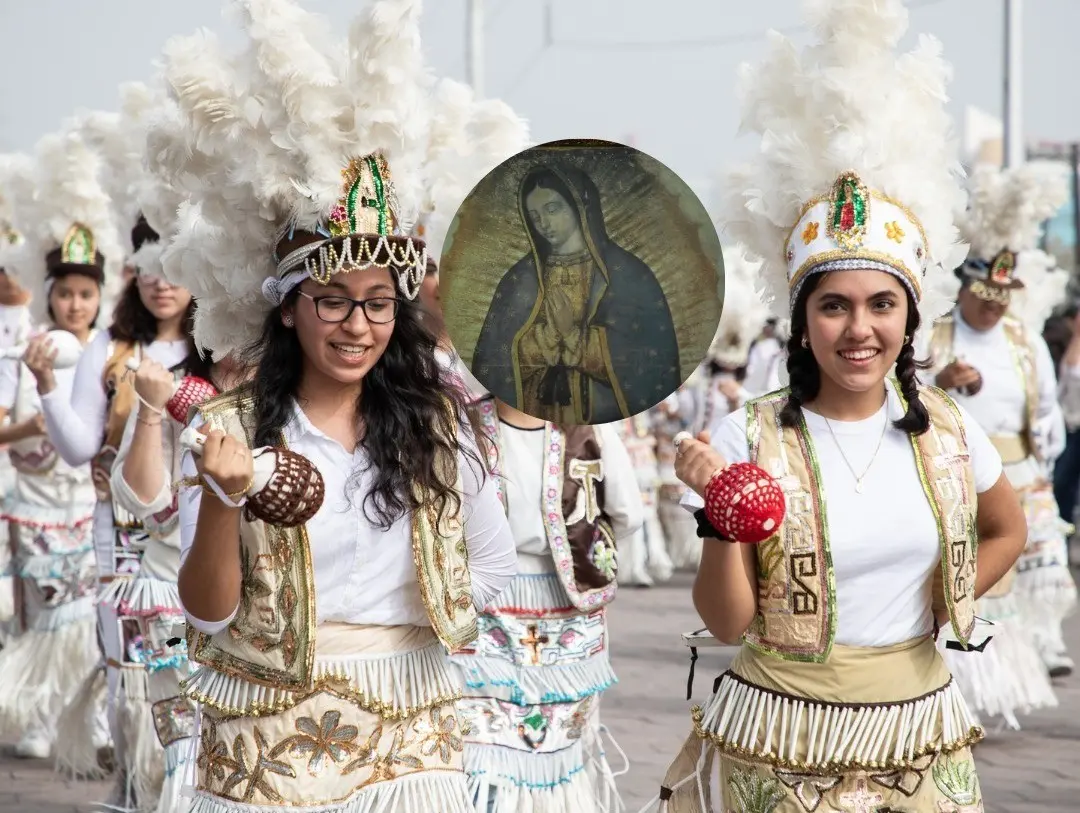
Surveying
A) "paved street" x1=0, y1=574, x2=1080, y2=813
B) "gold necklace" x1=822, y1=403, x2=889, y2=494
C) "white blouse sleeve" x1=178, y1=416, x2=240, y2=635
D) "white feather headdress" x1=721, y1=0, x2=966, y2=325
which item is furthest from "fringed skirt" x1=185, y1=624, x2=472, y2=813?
"paved street" x1=0, y1=574, x2=1080, y2=813

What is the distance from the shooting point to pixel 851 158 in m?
3.63

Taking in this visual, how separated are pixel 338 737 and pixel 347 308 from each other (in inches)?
33.5

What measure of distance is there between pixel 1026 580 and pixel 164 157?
5801 mm

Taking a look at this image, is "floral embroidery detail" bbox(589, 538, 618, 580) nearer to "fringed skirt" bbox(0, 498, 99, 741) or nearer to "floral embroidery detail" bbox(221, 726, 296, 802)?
"floral embroidery detail" bbox(221, 726, 296, 802)

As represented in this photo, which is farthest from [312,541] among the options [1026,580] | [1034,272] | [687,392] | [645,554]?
[687,392]

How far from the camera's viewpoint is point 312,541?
10.5 ft

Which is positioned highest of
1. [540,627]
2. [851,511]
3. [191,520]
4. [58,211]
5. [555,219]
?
[58,211]

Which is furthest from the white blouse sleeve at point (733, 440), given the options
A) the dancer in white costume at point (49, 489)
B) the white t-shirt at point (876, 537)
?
the dancer in white costume at point (49, 489)

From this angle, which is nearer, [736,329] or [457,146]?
[457,146]

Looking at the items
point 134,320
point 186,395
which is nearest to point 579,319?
point 186,395

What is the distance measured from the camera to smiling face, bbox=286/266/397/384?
10.8 feet

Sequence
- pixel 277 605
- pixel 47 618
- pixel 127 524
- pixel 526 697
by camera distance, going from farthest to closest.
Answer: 1. pixel 47 618
2. pixel 127 524
3. pixel 526 697
4. pixel 277 605

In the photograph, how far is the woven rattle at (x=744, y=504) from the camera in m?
2.98

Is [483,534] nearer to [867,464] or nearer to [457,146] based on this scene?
[867,464]
